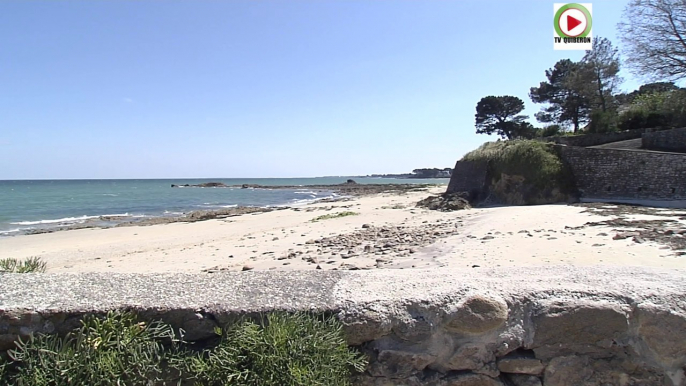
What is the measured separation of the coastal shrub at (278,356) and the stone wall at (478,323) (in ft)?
0.33

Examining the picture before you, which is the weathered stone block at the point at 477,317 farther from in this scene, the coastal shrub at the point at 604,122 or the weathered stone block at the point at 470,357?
the coastal shrub at the point at 604,122

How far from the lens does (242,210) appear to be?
85.1 ft

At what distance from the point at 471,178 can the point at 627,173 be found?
7.09m

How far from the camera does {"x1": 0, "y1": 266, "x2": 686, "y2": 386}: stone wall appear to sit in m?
1.87

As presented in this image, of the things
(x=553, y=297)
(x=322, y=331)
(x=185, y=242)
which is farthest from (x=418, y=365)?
(x=185, y=242)

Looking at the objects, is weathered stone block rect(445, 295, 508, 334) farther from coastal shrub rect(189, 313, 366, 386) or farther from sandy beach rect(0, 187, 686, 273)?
sandy beach rect(0, 187, 686, 273)

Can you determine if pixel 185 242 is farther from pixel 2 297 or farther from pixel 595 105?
pixel 595 105

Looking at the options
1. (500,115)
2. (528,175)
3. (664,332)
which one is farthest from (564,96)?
(664,332)

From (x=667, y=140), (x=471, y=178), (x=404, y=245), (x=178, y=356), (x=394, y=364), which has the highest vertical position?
(x=667, y=140)

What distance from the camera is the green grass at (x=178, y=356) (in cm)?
161

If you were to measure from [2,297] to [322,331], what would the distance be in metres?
1.55

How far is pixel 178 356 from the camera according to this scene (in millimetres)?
1762

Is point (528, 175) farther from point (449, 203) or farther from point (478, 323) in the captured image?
point (478, 323)

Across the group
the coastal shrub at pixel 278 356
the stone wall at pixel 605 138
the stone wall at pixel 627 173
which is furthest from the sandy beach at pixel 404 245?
the stone wall at pixel 605 138
